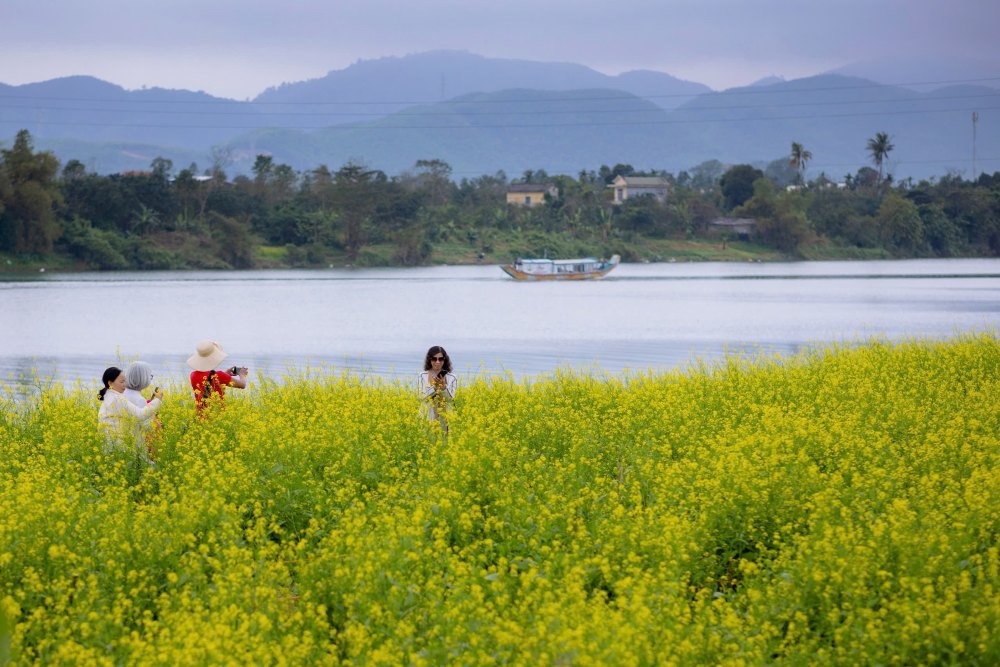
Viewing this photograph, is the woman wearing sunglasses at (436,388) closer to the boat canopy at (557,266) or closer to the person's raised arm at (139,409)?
the person's raised arm at (139,409)

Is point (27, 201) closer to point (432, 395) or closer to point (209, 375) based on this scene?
point (209, 375)

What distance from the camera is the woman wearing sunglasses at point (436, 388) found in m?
13.3

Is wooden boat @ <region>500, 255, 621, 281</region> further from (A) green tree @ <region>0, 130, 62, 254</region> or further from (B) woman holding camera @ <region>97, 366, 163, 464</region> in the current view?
(B) woman holding camera @ <region>97, 366, 163, 464</region>

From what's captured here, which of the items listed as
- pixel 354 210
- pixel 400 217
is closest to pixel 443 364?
pixel 354 210

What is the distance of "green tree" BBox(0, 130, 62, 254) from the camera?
3329 inches

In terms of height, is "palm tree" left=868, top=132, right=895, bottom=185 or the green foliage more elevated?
"palm tree" left=868, top=132, right=895, bottom=185

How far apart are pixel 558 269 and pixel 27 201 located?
4279 cm

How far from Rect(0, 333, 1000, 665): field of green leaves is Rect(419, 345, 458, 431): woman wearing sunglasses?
0.33 m

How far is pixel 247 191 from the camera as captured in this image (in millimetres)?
112375

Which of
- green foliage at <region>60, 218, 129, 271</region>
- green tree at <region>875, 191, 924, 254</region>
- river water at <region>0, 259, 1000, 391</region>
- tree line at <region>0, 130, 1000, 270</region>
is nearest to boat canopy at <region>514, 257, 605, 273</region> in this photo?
river water at <region>0, 259, 1000, 391</region>

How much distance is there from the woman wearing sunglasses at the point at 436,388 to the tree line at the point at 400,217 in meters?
78.0

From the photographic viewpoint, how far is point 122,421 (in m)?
12.5

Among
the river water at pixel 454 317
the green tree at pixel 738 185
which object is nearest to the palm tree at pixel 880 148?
the green tree at pixel 738 185

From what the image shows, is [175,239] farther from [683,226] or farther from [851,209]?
[851,209]
